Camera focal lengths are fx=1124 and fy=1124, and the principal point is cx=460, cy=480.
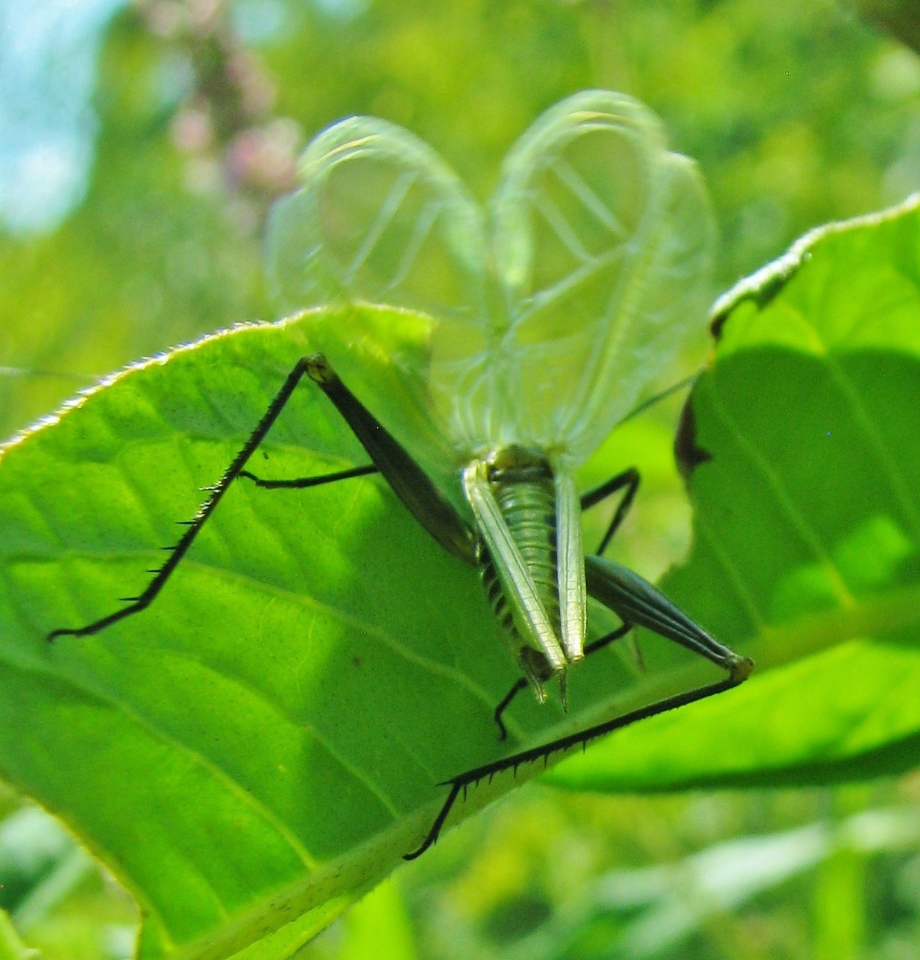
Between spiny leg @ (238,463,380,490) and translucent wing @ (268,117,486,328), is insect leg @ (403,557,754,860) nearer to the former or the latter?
spiny leg @ (238,463,380,490)

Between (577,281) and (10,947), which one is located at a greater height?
(10,947)

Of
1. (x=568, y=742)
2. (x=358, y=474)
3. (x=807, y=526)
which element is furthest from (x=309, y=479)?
(x=807, y=526)

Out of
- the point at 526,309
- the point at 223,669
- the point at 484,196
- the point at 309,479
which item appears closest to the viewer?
the point at 223,669

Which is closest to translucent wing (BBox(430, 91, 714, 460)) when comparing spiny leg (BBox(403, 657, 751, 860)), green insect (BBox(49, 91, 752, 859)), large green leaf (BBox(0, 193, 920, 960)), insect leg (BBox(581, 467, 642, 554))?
green insect (BBox(49, 91, 752, 859))

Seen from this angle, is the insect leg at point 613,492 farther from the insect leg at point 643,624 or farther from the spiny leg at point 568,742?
the spiny leg at point 568,742

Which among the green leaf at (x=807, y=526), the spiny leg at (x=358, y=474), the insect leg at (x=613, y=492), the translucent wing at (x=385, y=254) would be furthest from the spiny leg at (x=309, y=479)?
the insect leg at (x=613, y=492)

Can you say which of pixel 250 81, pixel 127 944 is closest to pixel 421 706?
pixel 127 944

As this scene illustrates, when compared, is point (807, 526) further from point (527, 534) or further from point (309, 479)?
point (309, 479)
